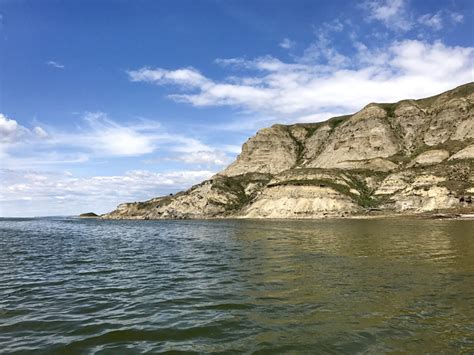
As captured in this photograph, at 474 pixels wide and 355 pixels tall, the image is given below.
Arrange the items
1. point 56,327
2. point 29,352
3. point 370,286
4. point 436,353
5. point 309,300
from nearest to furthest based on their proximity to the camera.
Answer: point 436,353
point 29,352
point 56,327
point 309,300
point 370,286

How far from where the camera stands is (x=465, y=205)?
13800cm

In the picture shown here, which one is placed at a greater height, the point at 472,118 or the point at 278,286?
the point at 472,118

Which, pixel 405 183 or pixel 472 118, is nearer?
pixel 405 183

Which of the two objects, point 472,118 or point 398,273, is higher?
point 472,118

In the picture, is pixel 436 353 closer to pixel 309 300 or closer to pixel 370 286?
pixel 309 300

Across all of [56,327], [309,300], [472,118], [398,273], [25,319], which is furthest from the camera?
[472,118]

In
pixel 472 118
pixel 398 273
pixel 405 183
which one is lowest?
pixel 398 273

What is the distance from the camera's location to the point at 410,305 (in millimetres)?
16109

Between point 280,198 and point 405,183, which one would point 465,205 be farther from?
point 280,198

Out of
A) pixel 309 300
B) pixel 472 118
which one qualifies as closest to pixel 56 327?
pixel 309 300

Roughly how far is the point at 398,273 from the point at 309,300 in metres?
9.39

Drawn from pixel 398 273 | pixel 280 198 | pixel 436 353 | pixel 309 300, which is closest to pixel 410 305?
pixel 309 300

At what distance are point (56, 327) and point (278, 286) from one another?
1072cm

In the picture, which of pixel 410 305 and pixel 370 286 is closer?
pixel 410 305
